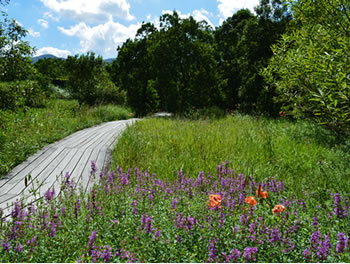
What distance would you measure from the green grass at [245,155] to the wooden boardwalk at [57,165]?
20.1 inches

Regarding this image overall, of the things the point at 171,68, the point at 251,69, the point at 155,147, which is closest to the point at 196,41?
the point at 171,68

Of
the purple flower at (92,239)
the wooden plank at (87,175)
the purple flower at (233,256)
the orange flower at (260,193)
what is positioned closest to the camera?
the purple flower at (233,256)

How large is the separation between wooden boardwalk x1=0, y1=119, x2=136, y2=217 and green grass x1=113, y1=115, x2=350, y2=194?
1.67ft

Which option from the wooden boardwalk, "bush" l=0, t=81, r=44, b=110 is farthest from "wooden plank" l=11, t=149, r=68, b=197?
"bush" l=0, t=81, r=44, b=110

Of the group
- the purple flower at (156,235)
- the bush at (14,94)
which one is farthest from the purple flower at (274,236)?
the bush at (14,94)

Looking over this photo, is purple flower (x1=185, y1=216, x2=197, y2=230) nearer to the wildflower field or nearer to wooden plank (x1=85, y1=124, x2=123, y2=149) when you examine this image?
the wildflower field

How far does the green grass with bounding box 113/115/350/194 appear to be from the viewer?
4402 mm

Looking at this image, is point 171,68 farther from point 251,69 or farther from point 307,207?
point 307,207

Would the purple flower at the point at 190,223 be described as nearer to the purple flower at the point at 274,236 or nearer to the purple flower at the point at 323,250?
the purple flower at the point at 274,236

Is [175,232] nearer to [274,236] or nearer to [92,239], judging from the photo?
[92,239]

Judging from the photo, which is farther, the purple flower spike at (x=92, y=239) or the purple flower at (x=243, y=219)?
the purple flower at (x=243, y=219)

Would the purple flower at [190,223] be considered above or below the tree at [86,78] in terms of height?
below

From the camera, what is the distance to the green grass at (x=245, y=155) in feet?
14.4

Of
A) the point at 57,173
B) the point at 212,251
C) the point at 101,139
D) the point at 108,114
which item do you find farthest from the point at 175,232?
the point at 108,114
